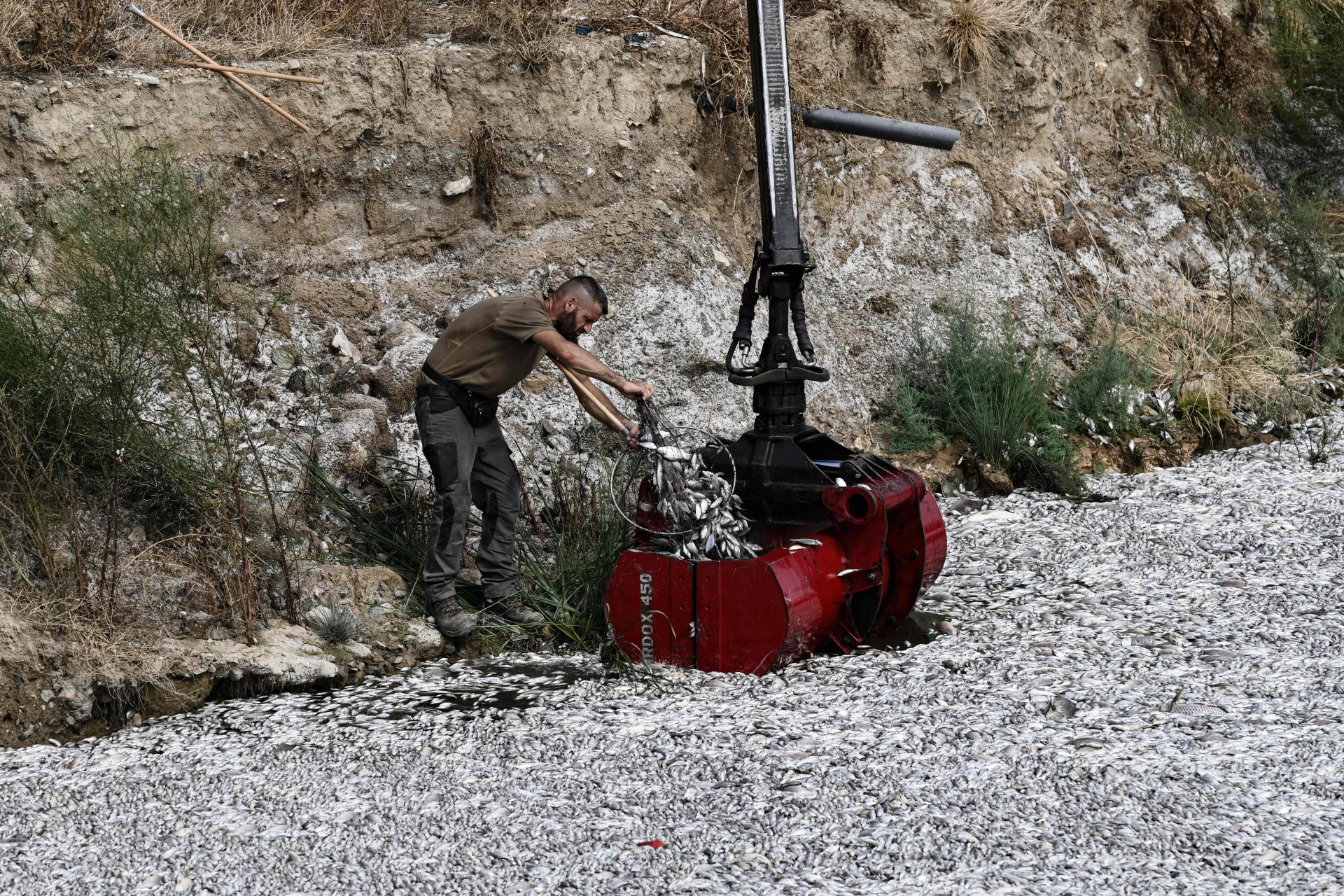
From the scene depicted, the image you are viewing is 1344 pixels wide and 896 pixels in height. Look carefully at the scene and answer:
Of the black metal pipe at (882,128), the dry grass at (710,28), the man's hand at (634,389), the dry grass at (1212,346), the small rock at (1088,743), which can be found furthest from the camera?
the dry grass at (1212,346)

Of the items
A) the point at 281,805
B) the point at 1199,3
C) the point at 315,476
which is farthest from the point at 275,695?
the point at 1199,3

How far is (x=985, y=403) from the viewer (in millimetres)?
7355

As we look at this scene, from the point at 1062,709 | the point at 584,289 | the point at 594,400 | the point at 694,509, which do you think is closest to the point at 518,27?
the point at 584,289

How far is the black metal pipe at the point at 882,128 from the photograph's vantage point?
4985 millimetres

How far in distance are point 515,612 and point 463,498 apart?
19.9 inches

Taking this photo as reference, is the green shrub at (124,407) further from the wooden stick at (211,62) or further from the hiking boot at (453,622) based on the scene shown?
the wooden stick at (211,62)

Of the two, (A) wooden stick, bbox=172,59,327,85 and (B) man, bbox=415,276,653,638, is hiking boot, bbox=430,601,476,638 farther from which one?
(A) wooden stick, bbox=172,59,327,85

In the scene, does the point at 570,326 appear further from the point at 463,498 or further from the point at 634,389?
the point at 463,498

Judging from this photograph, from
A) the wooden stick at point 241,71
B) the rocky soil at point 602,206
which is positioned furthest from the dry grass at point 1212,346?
the wooden stick at point 241,71

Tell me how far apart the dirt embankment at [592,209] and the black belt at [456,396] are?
87cm

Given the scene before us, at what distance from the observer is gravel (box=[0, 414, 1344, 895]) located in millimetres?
3416

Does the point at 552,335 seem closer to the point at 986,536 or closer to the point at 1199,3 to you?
the point at 986,536

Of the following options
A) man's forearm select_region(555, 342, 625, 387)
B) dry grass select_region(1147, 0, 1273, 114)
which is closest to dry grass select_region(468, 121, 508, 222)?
man's forearm select_region(555, 342, 625, 387)

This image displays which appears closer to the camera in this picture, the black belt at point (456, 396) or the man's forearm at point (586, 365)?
Result: the man's forearm at point (586, 365)
